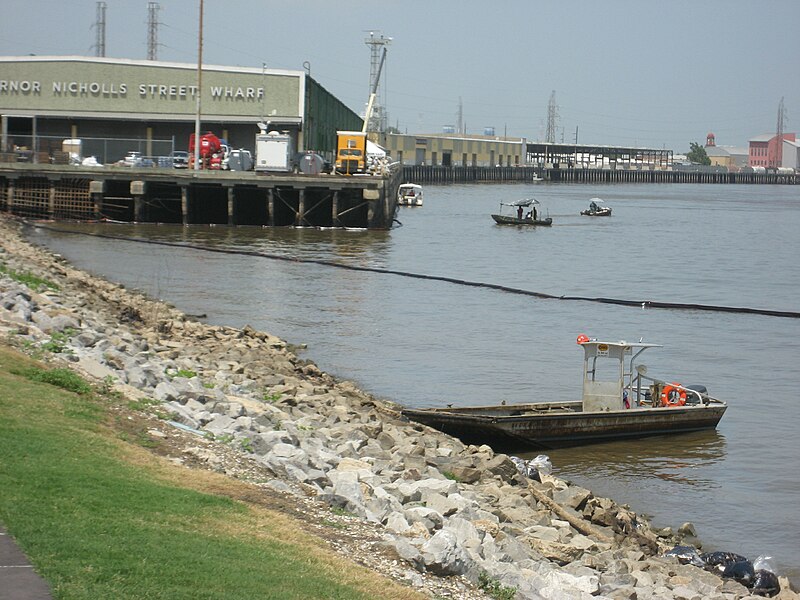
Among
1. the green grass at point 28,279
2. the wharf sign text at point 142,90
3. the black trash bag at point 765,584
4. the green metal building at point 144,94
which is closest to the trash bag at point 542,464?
the black trash bag at point 765,584

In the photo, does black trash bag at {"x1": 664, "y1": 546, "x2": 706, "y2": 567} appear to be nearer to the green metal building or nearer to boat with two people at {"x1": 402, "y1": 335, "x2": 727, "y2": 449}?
boat with two people at {"x1": 402, "y1": 335, "x2": 727, "y2": 449}

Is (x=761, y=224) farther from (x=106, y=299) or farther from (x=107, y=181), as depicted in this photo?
(x=106, y=299)

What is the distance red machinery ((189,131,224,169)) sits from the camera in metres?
64.8

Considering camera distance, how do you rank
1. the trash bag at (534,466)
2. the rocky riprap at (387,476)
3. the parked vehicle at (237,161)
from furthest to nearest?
the parked vehicle at (237,161), the trash bag at (534,466), the rocky riprap at (387,476)

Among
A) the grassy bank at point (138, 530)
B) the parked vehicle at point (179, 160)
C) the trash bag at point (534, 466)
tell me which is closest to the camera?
the grassy bank at point (138, 530)

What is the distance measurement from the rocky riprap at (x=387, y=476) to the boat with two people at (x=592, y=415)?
0.96 meters

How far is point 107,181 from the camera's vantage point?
2429 inches

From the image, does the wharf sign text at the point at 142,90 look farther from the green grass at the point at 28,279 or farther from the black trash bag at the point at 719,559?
the black trash bag at the point at 719,559

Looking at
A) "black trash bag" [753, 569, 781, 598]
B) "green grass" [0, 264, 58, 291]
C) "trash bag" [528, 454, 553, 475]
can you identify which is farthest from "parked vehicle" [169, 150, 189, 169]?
"black trash bag" [753, 569, 781, 598]

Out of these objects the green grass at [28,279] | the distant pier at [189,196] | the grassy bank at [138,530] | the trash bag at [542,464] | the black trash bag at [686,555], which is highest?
the distant pier at [189,196]

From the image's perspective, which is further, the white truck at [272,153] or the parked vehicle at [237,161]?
the parked vehicle at [237,161]

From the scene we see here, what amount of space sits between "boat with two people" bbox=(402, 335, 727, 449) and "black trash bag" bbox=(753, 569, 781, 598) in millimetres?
6123

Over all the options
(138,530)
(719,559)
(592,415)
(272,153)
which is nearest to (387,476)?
(719,559)

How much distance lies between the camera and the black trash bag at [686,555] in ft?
42.8
